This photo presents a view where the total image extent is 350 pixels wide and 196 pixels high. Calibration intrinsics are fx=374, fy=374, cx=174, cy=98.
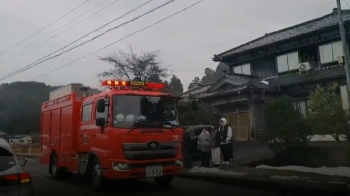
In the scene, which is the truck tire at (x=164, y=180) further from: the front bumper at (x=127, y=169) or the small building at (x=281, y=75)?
the small building at (x=281, y=75)

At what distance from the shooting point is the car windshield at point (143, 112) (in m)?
8.94

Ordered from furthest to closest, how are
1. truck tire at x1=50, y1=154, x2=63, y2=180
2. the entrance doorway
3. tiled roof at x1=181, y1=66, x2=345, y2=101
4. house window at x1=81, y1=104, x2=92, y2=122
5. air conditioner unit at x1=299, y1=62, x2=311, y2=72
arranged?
the entrance doorway < air conditioner unit at x1=299, y1=62, x2=311, y2=72 < tiled roof at x1=181, y1=66, x2=345, y2=101 < truck tire at x1=50, y1=154, x2=63, y2=180 < house window at x1=81, y1=104, x2=92, y2=122

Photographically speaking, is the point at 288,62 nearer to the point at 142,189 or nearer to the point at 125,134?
the point at 142,189

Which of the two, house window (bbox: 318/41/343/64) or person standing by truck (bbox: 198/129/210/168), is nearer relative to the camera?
person standing by truck (bbox: 198/129/210/168)

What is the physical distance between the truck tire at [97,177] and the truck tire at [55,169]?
2.89 meters

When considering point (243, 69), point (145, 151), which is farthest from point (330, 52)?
point (145, 151)

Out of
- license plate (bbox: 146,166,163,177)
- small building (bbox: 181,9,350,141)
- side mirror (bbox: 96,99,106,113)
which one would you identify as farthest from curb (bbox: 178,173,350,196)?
small building (bbox: 181,9,350,141)

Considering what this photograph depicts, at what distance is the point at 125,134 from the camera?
8695 millimetres

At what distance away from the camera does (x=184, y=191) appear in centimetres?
935

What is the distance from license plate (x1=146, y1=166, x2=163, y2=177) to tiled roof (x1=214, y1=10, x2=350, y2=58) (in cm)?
1614

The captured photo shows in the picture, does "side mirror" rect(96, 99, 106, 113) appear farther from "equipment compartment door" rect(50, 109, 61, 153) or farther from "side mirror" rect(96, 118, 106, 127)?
"equipment compartment door" rect(50, 109, 61, 153)

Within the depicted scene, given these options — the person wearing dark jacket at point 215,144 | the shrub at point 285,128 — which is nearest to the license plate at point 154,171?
the person wearing dark jacket at point 215,144

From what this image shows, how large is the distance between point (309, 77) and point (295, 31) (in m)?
4.77

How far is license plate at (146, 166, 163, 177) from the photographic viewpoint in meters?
8.92
